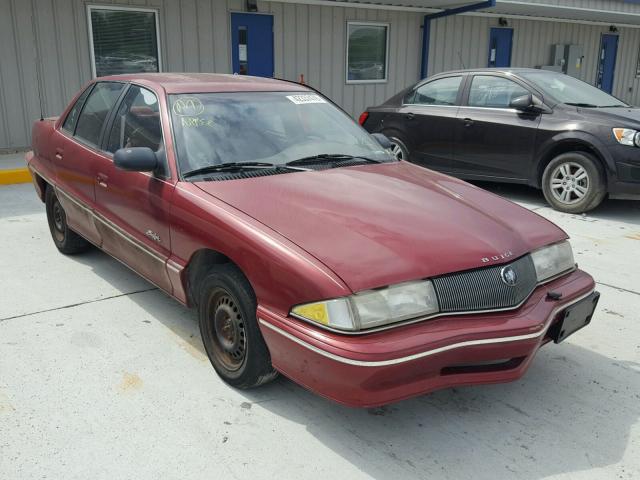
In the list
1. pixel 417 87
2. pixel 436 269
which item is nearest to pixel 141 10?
pixel 417 87

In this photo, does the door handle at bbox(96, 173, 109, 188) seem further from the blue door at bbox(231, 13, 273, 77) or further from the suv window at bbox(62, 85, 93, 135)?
the blue door at bbox(231, 13, 273, 77)

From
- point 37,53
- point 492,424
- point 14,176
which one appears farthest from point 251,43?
point 492,424

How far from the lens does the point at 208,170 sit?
11.0 ft

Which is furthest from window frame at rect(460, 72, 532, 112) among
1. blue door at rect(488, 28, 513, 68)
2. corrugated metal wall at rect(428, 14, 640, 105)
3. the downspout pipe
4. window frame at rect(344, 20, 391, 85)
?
blue door at rect(488, 28, 513, 68)

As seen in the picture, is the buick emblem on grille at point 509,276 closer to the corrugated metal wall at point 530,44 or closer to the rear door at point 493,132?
the rear door at point 493,132

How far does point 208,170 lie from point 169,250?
498 mm

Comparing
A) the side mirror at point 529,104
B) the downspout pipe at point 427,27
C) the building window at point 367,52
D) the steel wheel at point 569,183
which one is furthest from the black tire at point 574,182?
the downspout pipe at point 427,27

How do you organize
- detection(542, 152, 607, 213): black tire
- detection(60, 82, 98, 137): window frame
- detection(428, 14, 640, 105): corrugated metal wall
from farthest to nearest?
1. detection(428, 14, 640, 105): corrugated metal wall
2. detection(542, 152, 607, 213): black tire
3. detection(60, 82, 98, 137): window frame

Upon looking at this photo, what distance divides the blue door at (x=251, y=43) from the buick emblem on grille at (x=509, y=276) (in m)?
8.98

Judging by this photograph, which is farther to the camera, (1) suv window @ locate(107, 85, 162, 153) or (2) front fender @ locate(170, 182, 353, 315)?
(1) suv window @ locate(107, 85, 162, 153)

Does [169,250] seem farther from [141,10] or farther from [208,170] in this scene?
[141,10]

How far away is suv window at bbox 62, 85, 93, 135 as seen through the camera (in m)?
4.74

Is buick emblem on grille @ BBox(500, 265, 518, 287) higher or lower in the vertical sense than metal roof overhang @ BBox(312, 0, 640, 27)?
lower

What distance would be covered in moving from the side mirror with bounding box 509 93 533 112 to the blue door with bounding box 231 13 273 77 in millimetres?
5555
